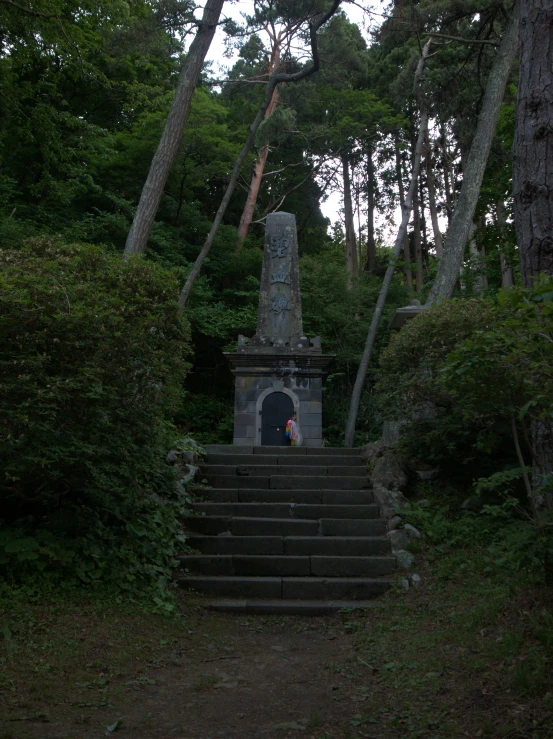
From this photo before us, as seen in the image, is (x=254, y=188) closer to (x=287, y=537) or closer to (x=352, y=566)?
(x=287, y=537)

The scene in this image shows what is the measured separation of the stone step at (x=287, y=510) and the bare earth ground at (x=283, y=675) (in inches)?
90.8

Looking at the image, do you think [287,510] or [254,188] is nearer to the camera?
[287,510]

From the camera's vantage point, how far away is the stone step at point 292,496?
8.78 metres

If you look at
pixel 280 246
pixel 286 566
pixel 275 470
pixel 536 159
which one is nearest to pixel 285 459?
pixel 275 470

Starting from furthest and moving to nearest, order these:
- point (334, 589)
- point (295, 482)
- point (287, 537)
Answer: point (295, 482), point (287, 537), point (334, 589)

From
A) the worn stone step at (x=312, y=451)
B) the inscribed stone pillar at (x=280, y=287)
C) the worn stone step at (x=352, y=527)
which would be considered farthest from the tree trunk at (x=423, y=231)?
the worn stone step at (x=352, y=527)

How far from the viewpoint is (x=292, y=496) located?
8.81 m

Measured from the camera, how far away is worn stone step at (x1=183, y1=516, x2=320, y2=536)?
7.97 meters

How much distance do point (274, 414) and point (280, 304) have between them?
8.67 ft

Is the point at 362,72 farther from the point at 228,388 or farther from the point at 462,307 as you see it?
the point at 462,307

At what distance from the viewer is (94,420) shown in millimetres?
5586

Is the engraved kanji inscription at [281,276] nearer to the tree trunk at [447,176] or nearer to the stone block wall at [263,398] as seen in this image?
the stone block wall at [263,398]

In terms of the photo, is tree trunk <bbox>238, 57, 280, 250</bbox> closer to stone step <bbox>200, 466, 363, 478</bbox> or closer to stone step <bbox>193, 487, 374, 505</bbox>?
stone step <bbox>200, 466, 363, 478</bbox>

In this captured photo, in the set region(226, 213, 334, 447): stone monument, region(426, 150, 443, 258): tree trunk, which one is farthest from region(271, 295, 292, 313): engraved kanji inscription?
region(426, 150, 443, 258): tree trunk
